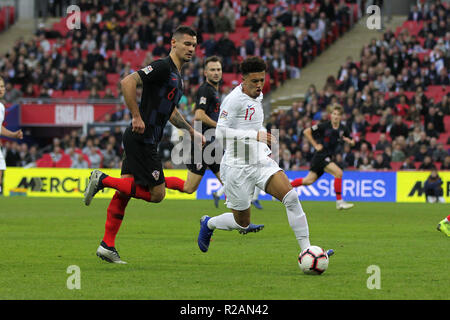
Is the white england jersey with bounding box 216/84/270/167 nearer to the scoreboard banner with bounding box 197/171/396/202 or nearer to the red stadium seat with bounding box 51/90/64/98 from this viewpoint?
the scoreboard banner with bounding box 197/171/396/202

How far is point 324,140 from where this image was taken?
19.0 m

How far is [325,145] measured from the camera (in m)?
19.1

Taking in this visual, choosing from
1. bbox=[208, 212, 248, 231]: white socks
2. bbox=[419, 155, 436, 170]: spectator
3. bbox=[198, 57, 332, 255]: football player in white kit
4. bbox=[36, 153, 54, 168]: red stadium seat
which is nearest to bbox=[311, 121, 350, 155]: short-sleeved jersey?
bbox=[419, 155, 436, 170]: spectator

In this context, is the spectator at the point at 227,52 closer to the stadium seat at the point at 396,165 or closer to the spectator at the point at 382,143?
the spectator at the point at 382,143

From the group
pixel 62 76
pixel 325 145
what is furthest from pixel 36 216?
pixel 62 76

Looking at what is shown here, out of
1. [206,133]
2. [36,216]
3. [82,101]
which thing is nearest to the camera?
[206,133]

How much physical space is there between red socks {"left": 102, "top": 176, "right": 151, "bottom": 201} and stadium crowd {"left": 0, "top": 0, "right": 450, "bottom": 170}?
14.0 meters

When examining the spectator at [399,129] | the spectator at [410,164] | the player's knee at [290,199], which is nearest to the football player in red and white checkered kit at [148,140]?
the player's knee at [290,199]

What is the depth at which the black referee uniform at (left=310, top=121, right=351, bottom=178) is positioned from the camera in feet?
62.4

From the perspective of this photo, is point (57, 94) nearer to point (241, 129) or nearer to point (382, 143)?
point (382, 143)

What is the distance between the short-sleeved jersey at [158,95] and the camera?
8781 millimetres
